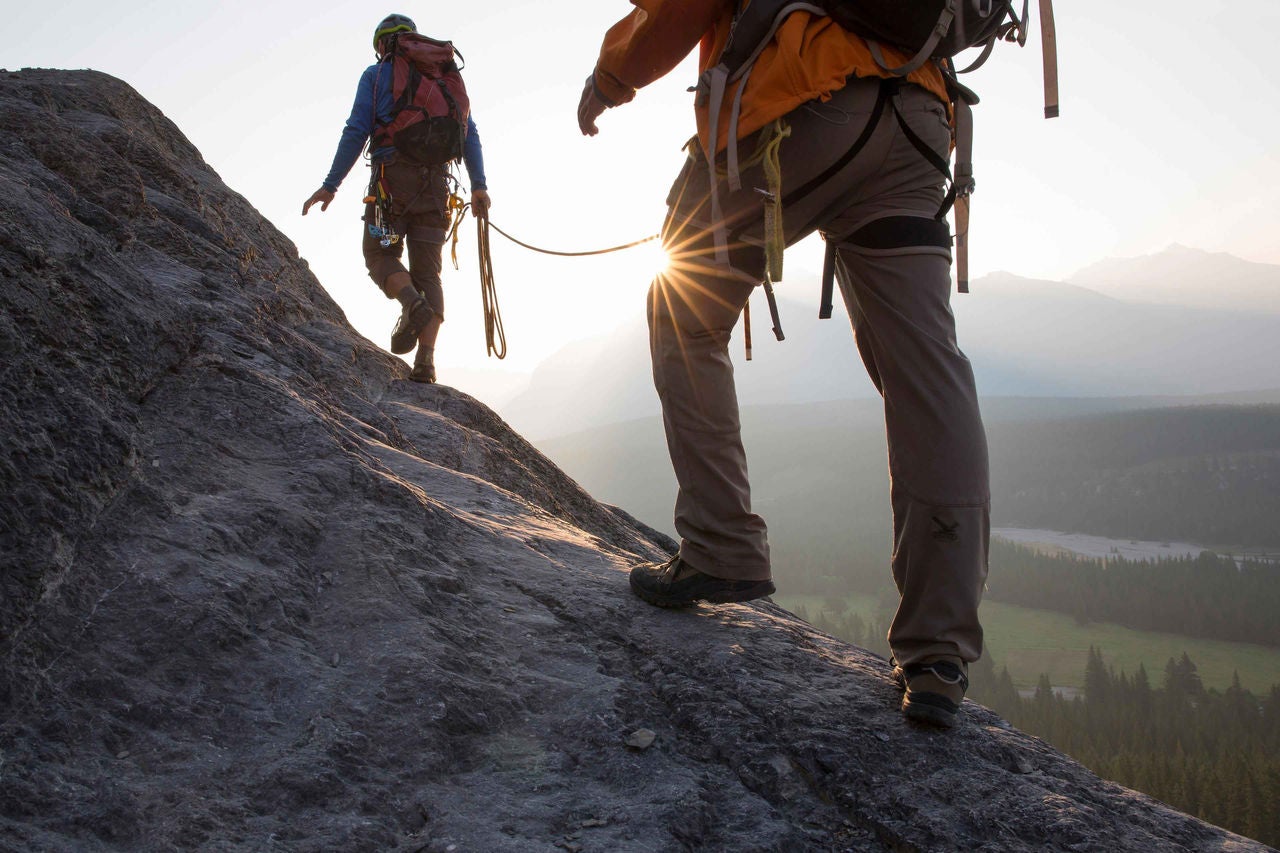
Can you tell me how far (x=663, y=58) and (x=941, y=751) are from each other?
284 centimetres

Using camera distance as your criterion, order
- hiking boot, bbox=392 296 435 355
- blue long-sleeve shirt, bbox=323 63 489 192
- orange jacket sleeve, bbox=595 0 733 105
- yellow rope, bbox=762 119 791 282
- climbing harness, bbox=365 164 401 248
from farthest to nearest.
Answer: hiking boot, bbox=392 296 435 355, climbing harness, bbox=365 164 401 248, blue long-sleeve shirt, bbox=323 63 489 192, orange jacket sleeve, bbox=595 0 733 105, yellow rope, bbox=762 119 791 282

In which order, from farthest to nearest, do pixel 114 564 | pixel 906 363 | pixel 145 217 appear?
pixel 145 217 < pixel 906 363 < pixel 114 564

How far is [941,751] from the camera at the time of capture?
3051 mm

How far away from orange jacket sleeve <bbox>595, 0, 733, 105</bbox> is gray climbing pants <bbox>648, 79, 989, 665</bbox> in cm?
36

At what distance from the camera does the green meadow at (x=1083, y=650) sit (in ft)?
360

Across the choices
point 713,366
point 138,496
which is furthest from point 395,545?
point 713,366

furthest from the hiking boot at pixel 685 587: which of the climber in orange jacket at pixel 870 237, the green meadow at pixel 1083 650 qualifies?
the green meadow at pixel 1083 650

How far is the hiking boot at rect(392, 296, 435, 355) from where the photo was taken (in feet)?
27.4

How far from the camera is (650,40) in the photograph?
11.1 ft

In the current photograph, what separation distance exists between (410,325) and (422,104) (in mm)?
2060

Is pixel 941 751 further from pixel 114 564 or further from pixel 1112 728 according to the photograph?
pixel 1112 728

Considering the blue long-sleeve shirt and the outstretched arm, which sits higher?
the blue long-sleeve shirt

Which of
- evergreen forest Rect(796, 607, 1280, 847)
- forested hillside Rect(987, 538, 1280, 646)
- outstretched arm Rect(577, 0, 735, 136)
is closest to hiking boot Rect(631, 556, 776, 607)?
outstretched arm Rect(577, 0, 735, 136)

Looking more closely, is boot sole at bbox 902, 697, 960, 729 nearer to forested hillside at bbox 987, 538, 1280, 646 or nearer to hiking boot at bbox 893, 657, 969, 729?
hiking boot at bbox 893, 657, 969, 729
